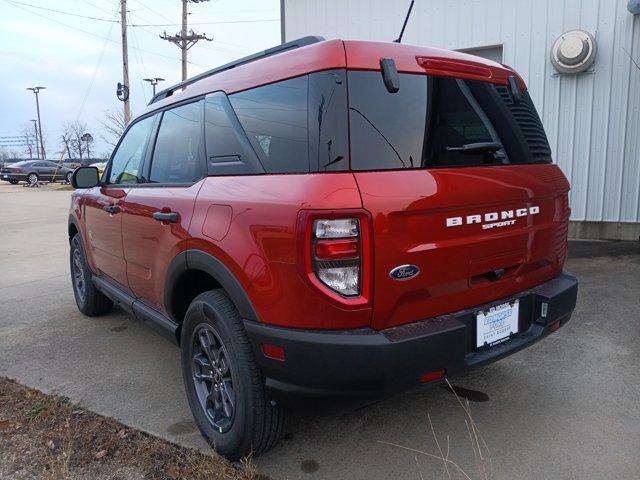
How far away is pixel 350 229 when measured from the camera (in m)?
1.94

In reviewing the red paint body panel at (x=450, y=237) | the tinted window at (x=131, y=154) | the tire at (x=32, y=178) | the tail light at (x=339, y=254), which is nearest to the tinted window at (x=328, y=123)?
the red paint body panel at (x=450, y=237)

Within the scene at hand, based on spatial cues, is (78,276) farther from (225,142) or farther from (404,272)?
(404,272)

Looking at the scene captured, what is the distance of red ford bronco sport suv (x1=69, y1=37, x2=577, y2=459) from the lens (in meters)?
1.97

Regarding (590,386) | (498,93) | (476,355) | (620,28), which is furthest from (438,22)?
(476,355)

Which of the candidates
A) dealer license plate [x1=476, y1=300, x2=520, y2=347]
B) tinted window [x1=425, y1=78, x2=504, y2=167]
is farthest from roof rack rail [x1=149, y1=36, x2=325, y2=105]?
dealer license plate [x1=476, y1=300, x2=520, y2=347]

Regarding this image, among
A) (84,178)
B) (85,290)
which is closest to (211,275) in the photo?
(84,178)

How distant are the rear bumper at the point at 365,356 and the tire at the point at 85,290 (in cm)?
309

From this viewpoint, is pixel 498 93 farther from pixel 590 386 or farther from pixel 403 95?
pixel 590 386

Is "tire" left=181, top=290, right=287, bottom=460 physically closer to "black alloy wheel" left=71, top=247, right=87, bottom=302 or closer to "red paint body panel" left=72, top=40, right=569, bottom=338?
"red paint body panel" left=72, top=40, right=569, bottom=338

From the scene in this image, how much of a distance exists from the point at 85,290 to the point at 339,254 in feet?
12.1

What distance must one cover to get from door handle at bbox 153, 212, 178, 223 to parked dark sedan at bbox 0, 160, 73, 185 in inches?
1224

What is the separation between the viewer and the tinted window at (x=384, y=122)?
6.76 feet

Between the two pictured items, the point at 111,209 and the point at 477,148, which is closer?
the point at 477,148

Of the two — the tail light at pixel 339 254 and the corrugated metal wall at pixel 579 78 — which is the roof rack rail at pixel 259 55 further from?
the corrugated metal wall at pixel 579 78
